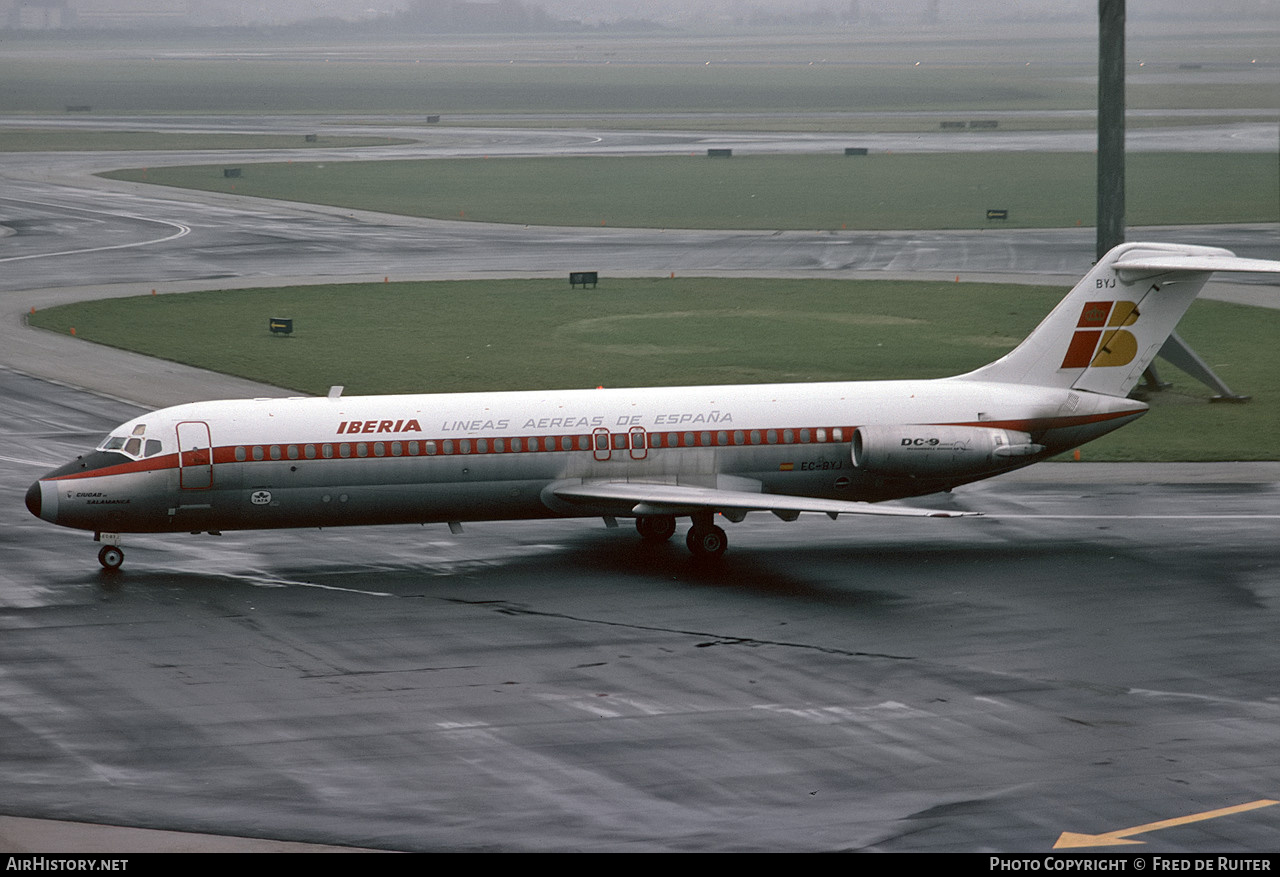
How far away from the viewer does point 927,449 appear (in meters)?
33.6

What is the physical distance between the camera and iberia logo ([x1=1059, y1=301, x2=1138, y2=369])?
35250mm

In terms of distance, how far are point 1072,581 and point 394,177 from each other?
93.2 metres

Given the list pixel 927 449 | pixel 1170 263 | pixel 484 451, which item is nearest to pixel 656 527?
pixel 484 451

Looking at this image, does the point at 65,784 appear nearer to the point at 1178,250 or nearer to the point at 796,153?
the point at 1178,250

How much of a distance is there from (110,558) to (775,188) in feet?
273

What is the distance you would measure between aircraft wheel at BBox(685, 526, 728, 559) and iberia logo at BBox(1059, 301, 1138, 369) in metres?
8.74

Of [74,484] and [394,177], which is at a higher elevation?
[394,177]

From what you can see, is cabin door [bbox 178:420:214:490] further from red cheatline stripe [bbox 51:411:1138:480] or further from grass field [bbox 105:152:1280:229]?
grass field [bbox 105:152:1280:229]

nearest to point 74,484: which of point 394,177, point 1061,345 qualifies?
point 1061,345

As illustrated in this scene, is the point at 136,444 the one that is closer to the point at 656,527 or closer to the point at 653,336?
the point at 656,527

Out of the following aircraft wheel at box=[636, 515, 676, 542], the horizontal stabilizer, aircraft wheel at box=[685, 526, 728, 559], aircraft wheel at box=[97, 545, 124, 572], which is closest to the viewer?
aircraft wheel at box=[97, 545, 124, 572]

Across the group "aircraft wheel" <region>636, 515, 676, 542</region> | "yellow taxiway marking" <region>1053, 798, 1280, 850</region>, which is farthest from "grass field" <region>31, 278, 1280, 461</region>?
"yellow taxiway marking" <region>1053, 798, 1280, 850</region>
